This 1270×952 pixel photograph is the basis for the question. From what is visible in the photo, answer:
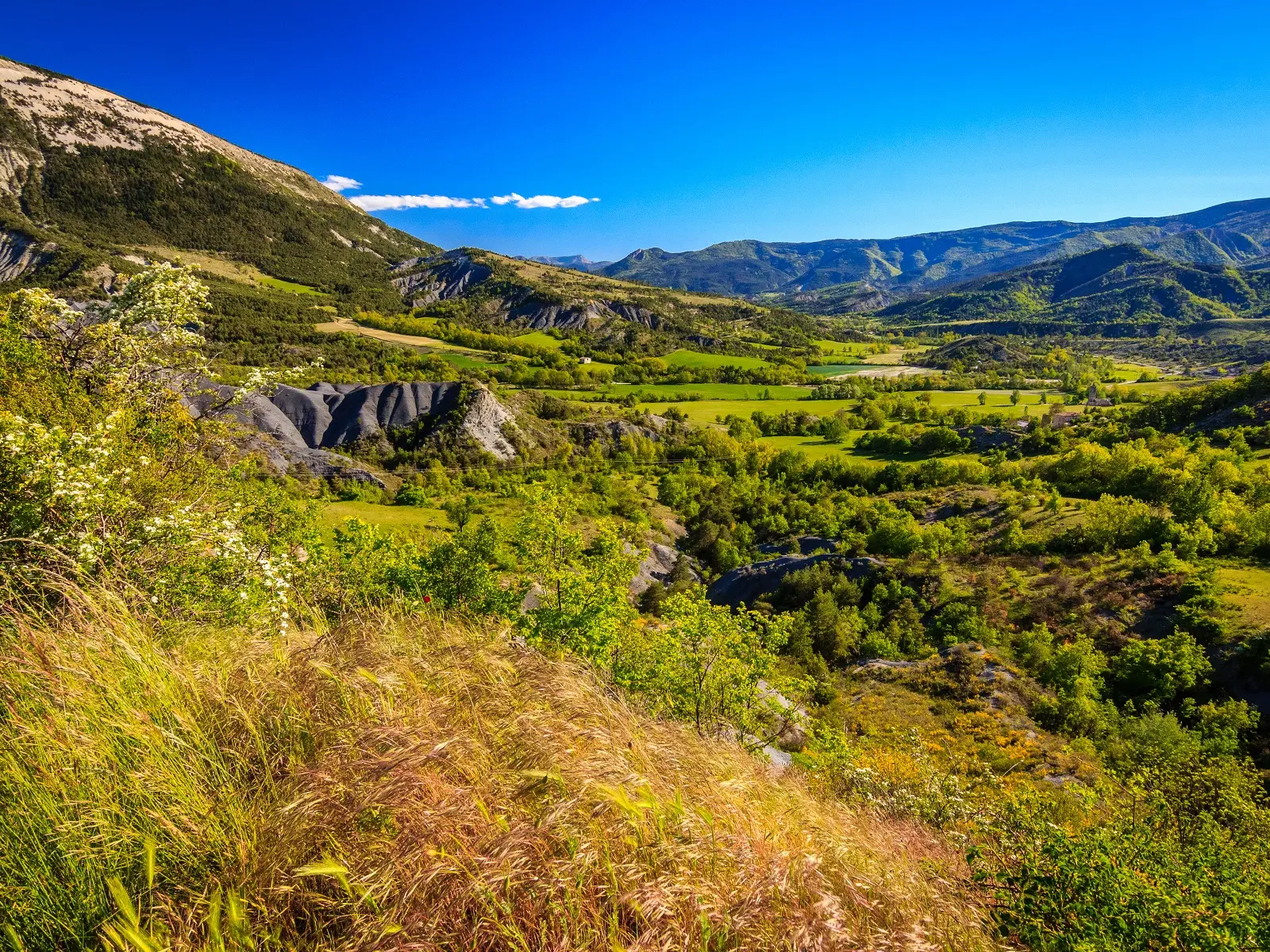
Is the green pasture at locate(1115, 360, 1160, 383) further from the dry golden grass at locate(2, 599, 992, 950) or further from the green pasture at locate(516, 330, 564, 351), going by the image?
the dry golden grass at locate(2, 599, 992, 950)

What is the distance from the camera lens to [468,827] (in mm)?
3133

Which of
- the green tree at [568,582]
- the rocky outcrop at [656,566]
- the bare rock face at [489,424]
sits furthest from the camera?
the bare rock face at [489,424]

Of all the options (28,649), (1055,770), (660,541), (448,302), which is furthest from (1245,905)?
(448,302)

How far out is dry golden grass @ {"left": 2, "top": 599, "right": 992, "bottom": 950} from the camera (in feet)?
9.11

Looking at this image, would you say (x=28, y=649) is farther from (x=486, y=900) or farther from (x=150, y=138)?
(x=150, y=138)

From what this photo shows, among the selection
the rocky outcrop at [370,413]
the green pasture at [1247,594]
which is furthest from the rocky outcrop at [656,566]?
the green pasture at [1247,594]

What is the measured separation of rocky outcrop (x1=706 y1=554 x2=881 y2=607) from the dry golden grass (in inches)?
1780

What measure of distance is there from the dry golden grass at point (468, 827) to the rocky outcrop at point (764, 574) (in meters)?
45.2

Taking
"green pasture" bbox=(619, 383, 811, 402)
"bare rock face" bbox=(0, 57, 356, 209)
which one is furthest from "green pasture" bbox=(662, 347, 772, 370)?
"bare rock face" bbox=(0, 57, 356, 209)

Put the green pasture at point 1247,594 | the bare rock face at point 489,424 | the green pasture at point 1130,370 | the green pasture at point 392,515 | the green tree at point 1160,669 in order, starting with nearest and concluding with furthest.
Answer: the green tree at point 1160,669 < the green pasture at point 1247,594 < the green pasture at point 392,515 < the bare rock face at point 489,424 < the green pasture at point 1130,370

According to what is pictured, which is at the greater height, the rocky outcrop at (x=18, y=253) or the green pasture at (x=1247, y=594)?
the rocky outcrop at (x=18, y=253)

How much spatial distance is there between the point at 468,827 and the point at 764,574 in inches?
1963

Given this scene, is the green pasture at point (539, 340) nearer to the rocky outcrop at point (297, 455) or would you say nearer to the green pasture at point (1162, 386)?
the rocky outcrop at point (297, 455)

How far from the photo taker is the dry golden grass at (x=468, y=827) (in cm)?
278
